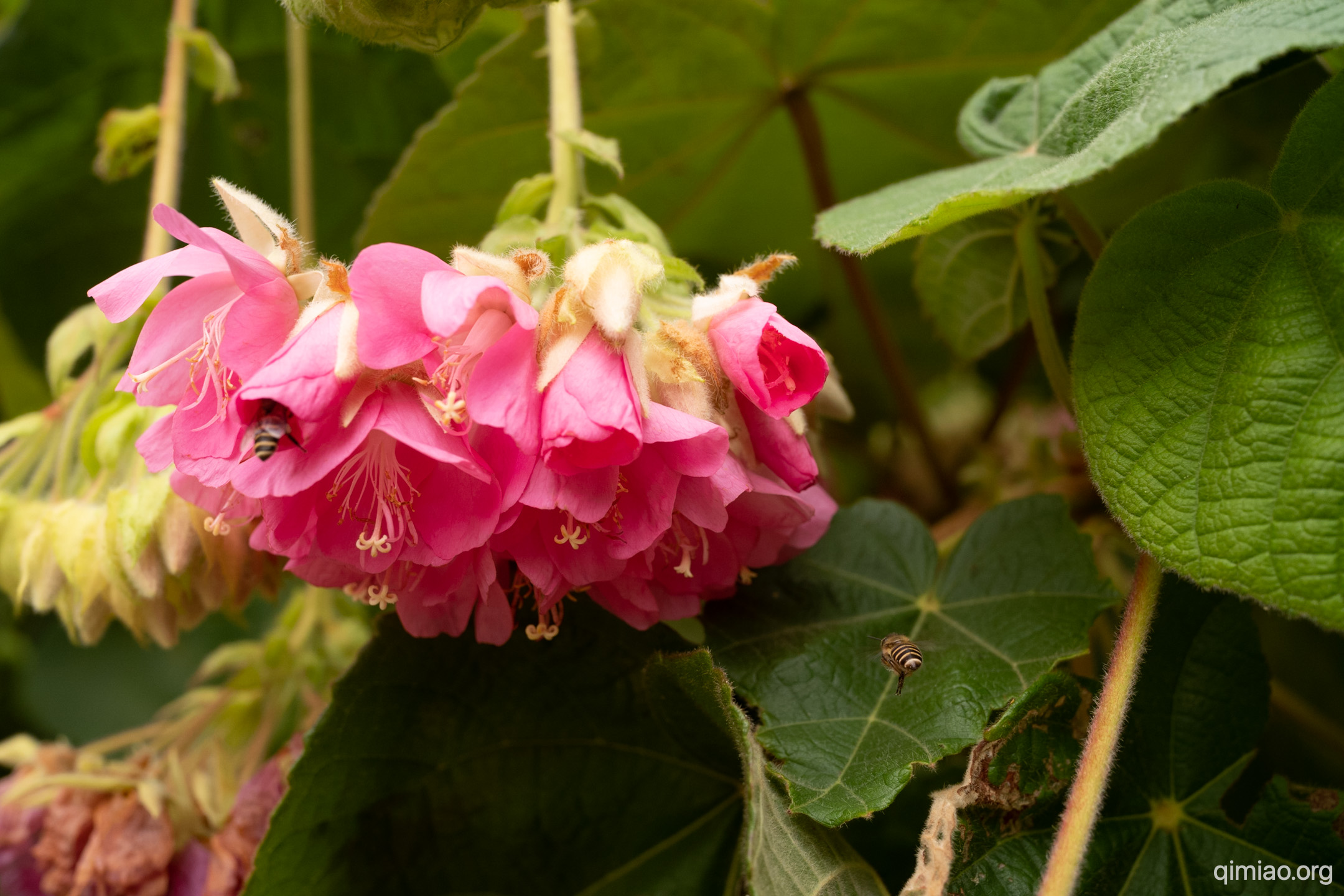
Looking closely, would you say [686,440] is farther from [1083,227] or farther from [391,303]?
[1083,227]

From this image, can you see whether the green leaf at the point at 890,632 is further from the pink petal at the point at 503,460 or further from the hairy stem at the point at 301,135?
the hairy stem at the point at 301,135

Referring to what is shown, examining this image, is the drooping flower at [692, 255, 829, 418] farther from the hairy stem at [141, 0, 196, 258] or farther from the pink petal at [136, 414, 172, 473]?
the hairy stem at [141, 0, 196, 258]

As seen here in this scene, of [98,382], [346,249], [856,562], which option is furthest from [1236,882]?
[346,249]

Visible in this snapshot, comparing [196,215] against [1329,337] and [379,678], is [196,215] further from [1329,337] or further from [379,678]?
[1329,337]

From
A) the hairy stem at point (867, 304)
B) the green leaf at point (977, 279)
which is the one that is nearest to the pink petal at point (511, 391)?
the green leaf at point (977, 279)

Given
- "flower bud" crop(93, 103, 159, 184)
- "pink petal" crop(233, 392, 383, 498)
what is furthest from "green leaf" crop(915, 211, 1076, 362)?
"flower bud" crop(93, 103, 159, 184)
